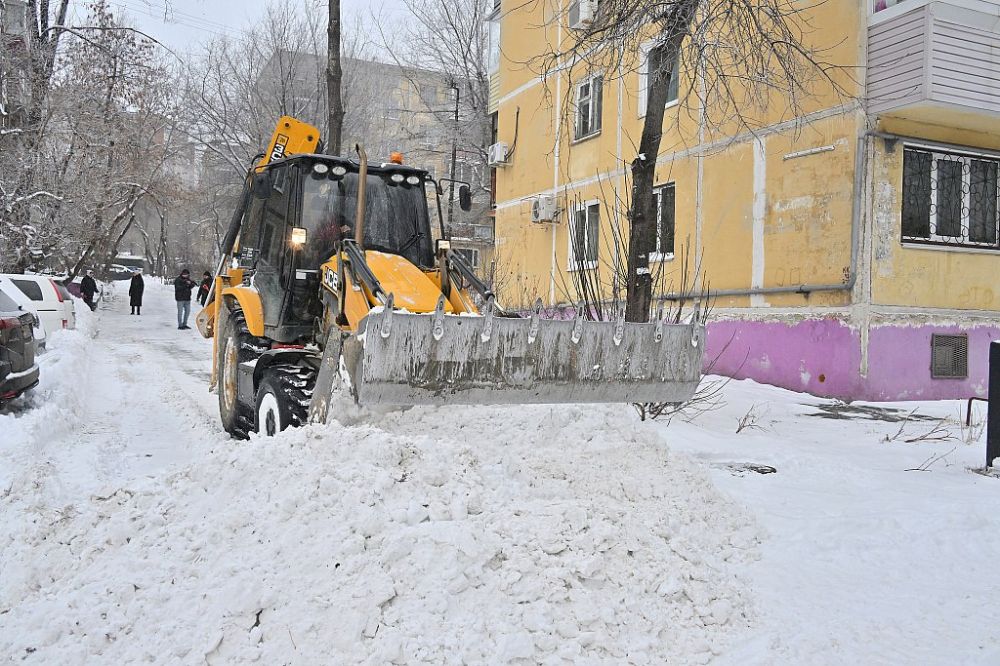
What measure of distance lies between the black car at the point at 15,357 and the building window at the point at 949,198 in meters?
11.1

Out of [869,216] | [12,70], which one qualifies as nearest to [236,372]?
[869,216]

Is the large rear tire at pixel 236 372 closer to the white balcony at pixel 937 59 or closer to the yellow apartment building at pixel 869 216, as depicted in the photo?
the yellow apartment building at pixel 869 216

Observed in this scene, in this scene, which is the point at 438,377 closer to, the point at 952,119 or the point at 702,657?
the point at 702,657

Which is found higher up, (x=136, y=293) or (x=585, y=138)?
(x=585, y=138)

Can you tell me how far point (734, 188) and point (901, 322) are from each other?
3323 millimetres

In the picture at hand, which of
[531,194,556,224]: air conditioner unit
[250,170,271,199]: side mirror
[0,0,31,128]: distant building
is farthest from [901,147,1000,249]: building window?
[0,0,31,128]: distant building

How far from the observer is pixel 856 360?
10.1 meters

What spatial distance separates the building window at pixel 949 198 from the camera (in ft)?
34.3

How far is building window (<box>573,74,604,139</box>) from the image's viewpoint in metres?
15.5

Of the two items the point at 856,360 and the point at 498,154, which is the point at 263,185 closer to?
the point at 856,360

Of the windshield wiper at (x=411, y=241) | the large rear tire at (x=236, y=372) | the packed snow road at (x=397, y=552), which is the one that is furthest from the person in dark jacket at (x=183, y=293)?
the packed snow road at (x=397, y=552)

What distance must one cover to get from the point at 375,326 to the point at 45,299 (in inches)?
487

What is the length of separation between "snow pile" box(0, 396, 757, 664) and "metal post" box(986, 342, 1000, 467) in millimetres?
2862

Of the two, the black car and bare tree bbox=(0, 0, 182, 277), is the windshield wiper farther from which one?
bare tree bbox=(0, 0, 182, 277)
